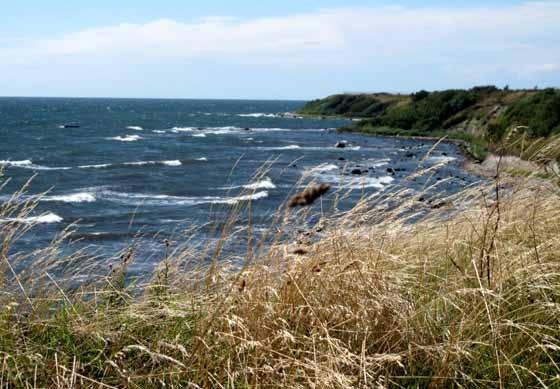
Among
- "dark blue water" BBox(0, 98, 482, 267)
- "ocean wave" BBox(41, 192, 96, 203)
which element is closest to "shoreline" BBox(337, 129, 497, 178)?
"dark blue water" BBox(0, 98, 482, 267)

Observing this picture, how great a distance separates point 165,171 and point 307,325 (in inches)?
1743

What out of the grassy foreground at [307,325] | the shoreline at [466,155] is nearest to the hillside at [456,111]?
the shoreline at [466,155]

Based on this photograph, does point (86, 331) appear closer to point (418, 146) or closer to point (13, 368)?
point (13, 368)

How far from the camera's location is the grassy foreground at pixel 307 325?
3.24 m

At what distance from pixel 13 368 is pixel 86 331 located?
1.45ft

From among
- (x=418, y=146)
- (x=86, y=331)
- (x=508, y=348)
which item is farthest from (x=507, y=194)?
(x=418, y=146)

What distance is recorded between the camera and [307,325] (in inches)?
145

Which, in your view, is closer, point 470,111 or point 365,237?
point 365,237

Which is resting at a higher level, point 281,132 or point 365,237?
point 365,237

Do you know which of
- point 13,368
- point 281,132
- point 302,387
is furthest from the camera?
point 281,132

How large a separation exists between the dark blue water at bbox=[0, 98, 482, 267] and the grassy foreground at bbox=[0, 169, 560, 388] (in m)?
0.88

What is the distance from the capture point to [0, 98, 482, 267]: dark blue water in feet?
84.9

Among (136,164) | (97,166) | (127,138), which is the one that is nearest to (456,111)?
(127,138)

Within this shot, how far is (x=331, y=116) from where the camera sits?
119062mm
